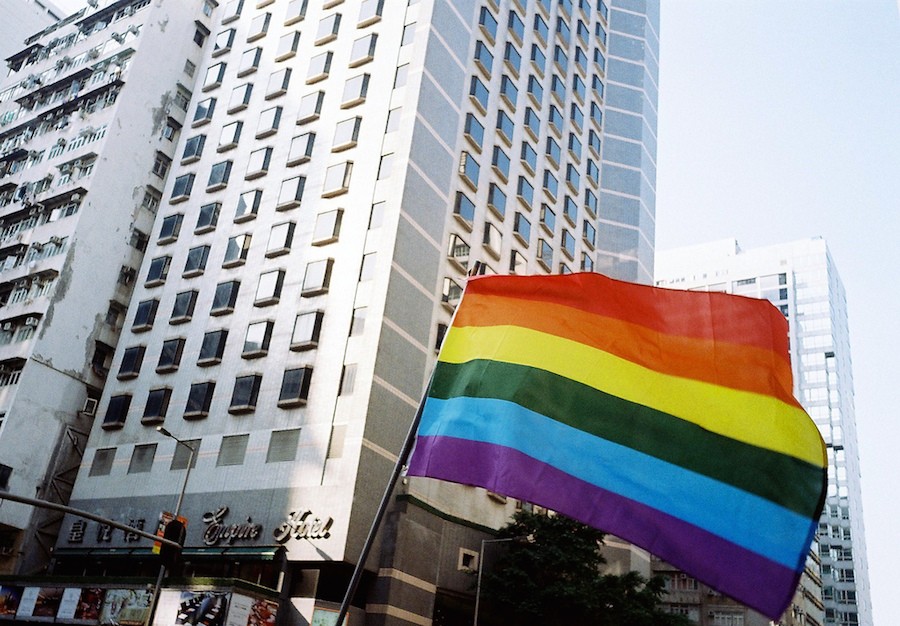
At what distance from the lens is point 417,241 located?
45219 millimetres

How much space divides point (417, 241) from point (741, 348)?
117 ft

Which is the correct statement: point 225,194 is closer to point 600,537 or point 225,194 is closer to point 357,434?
point 357,434

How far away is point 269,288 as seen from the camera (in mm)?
46500

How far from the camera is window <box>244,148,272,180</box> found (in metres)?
52.1

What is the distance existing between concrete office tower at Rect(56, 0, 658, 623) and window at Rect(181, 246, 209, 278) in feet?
0.43

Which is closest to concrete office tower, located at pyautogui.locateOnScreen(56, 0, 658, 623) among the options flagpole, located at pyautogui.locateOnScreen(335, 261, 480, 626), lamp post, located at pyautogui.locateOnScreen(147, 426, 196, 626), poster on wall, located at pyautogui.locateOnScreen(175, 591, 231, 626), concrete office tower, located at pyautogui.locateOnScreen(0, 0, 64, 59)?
lamp post, located at pyautogui.locateOnScreen(147, 426, 196, 626)

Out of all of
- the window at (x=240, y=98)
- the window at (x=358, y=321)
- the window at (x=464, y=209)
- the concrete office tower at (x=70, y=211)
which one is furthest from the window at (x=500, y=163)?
the concrete office tower at (x=70, y=211)

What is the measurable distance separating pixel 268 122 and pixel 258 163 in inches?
121

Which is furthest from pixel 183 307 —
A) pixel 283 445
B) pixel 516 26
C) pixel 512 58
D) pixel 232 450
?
pixel 516 26

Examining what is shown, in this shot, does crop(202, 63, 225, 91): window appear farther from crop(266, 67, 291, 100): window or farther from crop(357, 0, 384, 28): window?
crop(357, 0, 384, 28): window

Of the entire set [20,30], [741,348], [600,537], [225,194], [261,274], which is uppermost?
[20,30]

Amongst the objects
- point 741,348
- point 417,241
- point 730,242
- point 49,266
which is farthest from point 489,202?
point 730,242

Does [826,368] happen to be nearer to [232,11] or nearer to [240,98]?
[232,11]

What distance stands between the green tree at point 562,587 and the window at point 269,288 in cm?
1728
